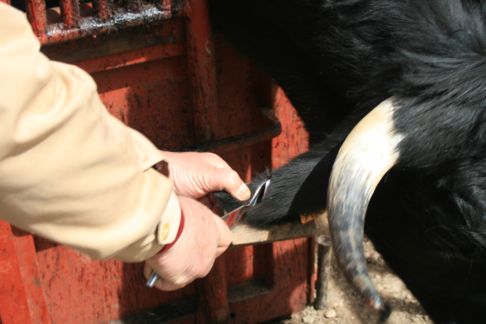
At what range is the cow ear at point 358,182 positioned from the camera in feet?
5.36

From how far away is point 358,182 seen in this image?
5.58ft

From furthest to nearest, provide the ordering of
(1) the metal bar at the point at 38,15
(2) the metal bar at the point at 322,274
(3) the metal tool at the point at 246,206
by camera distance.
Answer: (2) the metal bar at the point at 322,274 → (1) the metal bar at the point at 38,15 → (3) the metal tool at the point at 246,206

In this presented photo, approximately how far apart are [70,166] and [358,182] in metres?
0.64

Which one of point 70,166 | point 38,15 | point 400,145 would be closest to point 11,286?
point 38,15

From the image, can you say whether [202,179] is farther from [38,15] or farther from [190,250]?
[38,15]

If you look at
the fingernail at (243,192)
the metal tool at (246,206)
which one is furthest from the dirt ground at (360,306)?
the fingernail at (243,192)

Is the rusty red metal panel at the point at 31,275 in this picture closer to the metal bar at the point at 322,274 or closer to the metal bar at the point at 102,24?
the metal bar at the point at 102,24

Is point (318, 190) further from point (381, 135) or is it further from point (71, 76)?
point (71, 76)

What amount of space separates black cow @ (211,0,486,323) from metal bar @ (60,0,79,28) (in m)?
0.56

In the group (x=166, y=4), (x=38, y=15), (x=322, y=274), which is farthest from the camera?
(x=322, y=274)

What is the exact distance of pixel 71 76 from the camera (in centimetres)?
142

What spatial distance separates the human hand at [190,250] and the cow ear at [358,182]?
261 mm

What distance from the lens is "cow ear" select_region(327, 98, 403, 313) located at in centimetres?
163

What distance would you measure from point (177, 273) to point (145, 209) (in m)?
0.22
